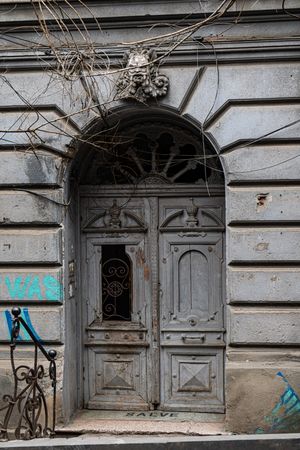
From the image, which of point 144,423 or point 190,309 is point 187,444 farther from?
point 190,309

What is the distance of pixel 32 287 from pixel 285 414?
3028 mm

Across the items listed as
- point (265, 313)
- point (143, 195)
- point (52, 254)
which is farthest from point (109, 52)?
point (265, 313)

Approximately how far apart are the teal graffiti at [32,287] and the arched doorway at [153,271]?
745 millimetres

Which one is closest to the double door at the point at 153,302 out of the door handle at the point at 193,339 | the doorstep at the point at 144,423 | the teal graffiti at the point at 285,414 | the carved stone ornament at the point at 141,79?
the door handle at the point at 193,339

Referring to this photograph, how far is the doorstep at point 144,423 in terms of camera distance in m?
8.42

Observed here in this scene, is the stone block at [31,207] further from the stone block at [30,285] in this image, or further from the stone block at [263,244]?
the stone block at [263,244]

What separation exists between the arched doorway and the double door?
0.04 ft

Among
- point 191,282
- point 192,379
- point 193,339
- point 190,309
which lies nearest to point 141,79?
point 191,282

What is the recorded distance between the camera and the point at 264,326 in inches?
326

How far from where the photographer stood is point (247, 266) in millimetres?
8367

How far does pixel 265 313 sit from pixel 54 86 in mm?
3344

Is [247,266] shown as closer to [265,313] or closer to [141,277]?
[265,313]

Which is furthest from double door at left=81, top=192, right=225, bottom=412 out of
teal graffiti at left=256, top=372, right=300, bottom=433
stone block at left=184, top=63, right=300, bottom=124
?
stone block at left=184, top=63, right=300, bottom=124

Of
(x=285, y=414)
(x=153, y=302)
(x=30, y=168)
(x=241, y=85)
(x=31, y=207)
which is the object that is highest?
(x=241, y=85)
